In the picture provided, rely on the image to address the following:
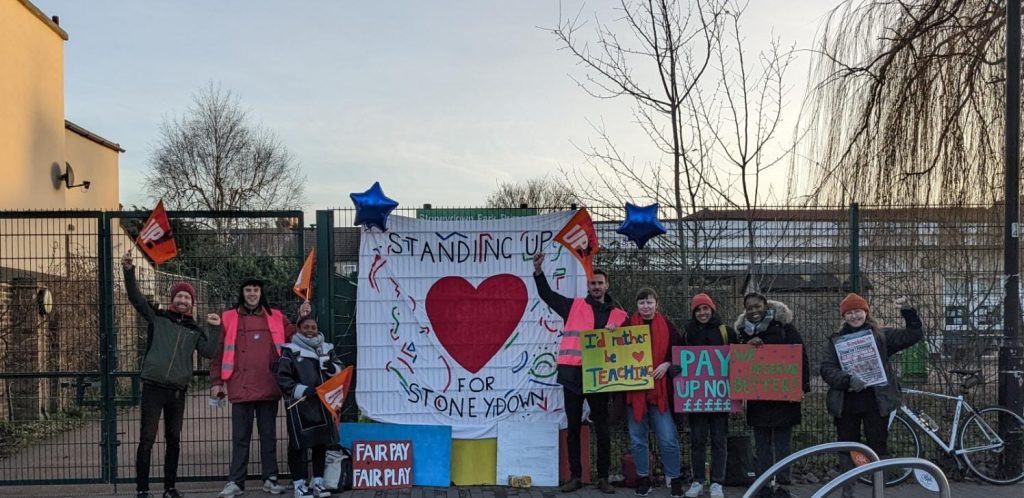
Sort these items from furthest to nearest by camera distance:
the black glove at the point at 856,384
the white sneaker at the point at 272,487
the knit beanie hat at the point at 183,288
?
the white sneaker at the point at 272,487 → the knit beanie hat at the point at 183,288 → the black glove at the point at 856,384

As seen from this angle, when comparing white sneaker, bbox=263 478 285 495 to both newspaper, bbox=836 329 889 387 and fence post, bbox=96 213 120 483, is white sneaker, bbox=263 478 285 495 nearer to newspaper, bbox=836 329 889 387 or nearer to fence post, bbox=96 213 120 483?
fence post, bbox=96 213 120 483

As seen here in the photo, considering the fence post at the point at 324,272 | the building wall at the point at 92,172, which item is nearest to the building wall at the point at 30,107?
the building wall at the point at 92,172

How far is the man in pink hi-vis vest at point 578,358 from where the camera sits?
746 centimetres

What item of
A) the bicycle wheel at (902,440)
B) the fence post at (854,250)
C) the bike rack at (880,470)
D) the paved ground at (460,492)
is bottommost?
the paved ground at (460,492)

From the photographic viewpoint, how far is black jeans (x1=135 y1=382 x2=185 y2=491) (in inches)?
274

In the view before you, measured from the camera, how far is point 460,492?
25.1 feet

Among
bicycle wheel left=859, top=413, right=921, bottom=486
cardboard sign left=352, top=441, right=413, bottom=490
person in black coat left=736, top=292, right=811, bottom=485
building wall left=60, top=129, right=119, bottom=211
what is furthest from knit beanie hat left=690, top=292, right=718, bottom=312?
building wall left=60, top=129, right=119, bottom=211

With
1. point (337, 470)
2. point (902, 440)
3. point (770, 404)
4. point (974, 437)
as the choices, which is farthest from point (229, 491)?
point (974, 437)

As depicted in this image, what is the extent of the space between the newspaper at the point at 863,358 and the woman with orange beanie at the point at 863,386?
3 cm

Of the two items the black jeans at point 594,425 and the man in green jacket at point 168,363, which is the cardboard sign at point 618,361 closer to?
the black jeans at point 594,425

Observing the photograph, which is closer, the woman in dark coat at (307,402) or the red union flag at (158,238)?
the woman in dark coat at (307,402)

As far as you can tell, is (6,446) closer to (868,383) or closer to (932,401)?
(868,383)

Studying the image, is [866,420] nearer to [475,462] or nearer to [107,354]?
[475,462]

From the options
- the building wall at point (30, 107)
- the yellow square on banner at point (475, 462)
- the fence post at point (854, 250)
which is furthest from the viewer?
the building wall at point (30, 107)
